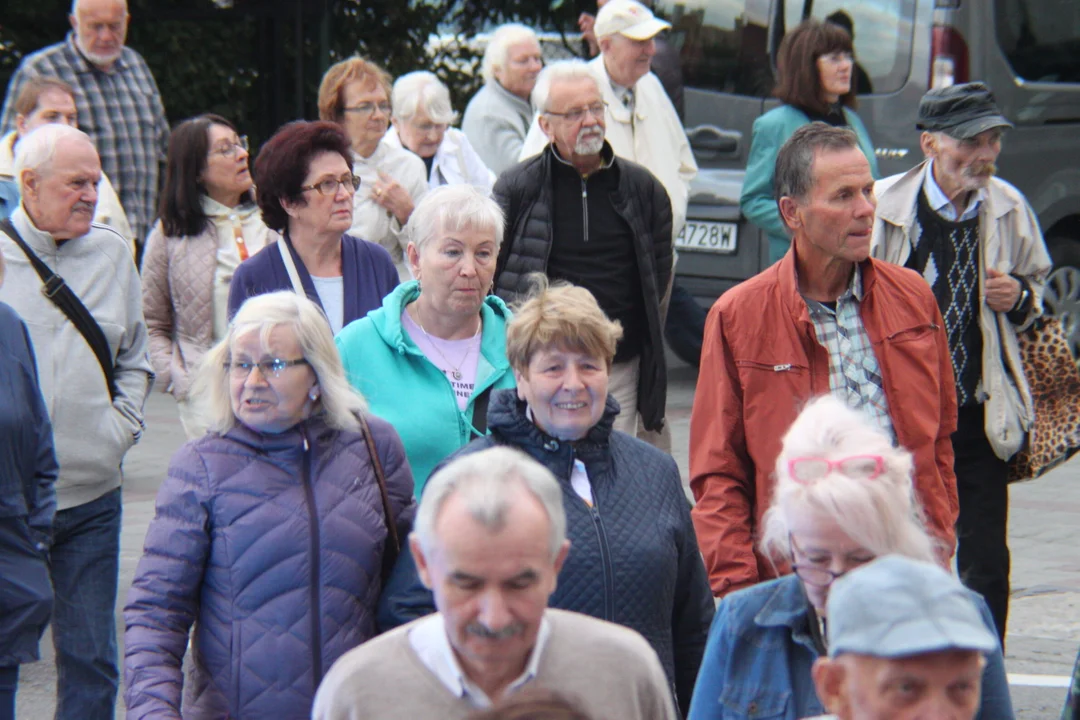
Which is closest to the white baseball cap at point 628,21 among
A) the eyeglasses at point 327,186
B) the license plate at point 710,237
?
the license plate at point 710,237

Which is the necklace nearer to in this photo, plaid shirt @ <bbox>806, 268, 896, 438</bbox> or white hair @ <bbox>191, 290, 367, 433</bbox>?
white hair @ <bbox>191, 290, 367, 433</bbox>

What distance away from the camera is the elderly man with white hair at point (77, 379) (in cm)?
517

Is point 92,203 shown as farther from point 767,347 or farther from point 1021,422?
point 1021,422

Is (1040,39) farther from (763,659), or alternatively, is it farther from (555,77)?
(763,659)

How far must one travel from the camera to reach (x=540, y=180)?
632 cm

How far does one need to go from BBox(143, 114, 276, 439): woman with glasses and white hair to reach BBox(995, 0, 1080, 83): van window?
492 centimetres

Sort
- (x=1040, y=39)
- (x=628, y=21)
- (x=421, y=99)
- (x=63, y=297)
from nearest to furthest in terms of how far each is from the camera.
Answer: (x=63, y=297) → (x=628, y=21) → (x=421, y=99) → (x=1040, y=39)

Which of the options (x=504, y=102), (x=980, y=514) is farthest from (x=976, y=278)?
(x=504, y=102)

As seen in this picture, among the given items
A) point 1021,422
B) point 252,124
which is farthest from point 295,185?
point 252,124

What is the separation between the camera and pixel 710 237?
33.2 ft

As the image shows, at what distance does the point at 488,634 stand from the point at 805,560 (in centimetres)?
76

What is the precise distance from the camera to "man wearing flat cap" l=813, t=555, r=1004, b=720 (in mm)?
2355

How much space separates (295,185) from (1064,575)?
363cm

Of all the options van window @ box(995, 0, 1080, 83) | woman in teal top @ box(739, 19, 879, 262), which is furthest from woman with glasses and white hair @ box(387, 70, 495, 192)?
van window @ box(995, 0, 1080, 83)
